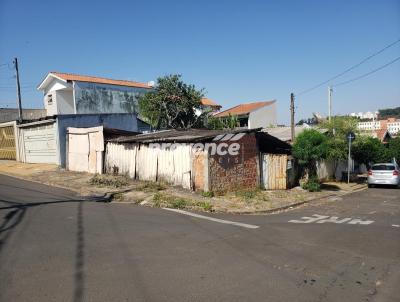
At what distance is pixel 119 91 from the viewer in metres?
39.2

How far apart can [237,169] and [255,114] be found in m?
31.3

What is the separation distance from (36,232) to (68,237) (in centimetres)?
89

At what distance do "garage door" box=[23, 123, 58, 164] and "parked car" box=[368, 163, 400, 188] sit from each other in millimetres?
19007

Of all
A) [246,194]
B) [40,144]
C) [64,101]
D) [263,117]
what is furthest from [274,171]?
[263,117]

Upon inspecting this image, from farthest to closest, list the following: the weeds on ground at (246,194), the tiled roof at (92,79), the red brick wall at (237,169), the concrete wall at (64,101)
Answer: the concrete wall at (64,101) < the tiled roof at (92,79) < the red brick wall at (237,169) < the weeds on ground at (246,194)

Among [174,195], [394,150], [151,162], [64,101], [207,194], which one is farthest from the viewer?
[64,101]

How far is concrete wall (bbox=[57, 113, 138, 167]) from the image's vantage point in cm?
2220

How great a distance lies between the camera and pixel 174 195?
14.7m

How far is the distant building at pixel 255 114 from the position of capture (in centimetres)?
4631

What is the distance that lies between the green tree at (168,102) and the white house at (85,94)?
23.0ft

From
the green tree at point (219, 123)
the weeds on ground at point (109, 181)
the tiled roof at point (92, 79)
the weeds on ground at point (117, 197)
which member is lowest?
the weeds on ground at point (117, 197)

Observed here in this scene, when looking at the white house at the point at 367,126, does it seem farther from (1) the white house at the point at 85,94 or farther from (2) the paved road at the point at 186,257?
(1) the white house at the point at 85,94

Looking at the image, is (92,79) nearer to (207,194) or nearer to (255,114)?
(255,114)

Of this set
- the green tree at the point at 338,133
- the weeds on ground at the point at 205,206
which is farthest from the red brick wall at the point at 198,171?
the green tree at the point at 338,133
